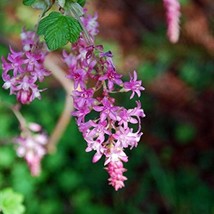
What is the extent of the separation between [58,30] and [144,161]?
2729 millimetres

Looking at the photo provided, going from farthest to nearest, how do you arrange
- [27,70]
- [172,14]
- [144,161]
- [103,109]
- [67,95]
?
[144,161] → [67,95] → [172,14] → [27,70] → [103,109]

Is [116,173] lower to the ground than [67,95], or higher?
lower

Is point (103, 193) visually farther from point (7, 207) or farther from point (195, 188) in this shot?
point (7, 207)

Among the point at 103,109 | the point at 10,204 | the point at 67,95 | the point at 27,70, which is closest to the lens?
the point at 103,109

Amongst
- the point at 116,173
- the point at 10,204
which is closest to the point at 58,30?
the point at 116,173

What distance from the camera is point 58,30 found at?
1.34 m

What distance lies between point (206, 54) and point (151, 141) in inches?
36.7

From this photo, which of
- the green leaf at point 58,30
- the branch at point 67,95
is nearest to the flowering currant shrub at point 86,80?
the green leaf at point 58,30

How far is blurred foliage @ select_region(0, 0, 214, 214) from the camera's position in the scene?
3641 millimetres

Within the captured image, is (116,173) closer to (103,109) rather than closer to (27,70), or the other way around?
(103,109)

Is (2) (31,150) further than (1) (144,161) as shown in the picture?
No

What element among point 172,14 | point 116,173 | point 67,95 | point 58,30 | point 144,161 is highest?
point 172,14

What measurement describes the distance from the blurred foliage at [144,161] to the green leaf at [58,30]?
2.08m

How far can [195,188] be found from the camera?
3.81m
